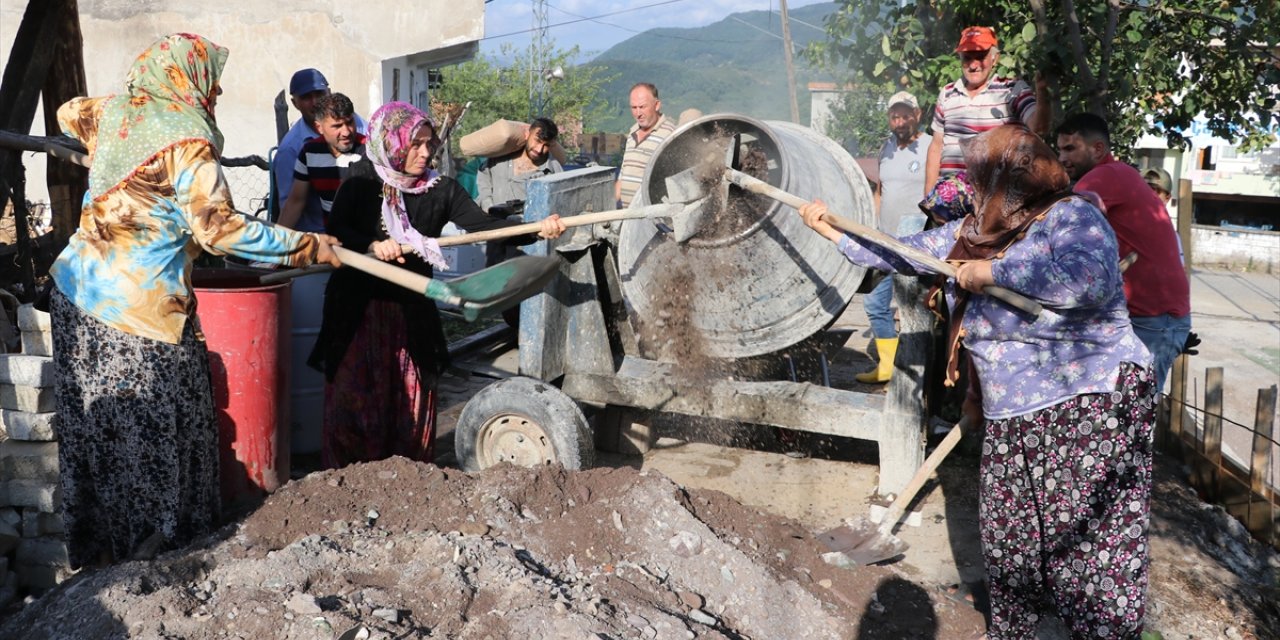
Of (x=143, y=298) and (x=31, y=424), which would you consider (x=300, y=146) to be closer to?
(x=31, y=424)

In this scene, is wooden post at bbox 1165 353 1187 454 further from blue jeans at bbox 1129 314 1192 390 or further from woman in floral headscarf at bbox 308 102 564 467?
woman in floral headscarf at bbox 308 102 564 467

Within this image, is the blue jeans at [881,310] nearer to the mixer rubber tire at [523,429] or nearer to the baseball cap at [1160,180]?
the baseball cap at [1160,180]

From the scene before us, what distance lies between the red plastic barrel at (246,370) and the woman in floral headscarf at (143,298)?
52 centimetres

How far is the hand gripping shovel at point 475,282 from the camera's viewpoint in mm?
3314

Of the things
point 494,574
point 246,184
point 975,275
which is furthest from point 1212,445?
point 246,184

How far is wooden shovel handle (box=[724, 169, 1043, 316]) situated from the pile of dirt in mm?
1082

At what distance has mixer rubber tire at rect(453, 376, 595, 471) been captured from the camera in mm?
4172

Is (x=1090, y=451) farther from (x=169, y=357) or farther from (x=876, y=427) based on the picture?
(x=169, y=357)

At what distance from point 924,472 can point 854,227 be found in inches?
37.6

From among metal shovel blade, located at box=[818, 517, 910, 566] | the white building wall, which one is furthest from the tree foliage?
the white building wall

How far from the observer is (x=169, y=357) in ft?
10.5

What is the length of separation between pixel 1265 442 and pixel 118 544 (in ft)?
14.7

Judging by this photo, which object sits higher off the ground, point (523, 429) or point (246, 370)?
point (246, 370)

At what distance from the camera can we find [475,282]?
3471 mm
